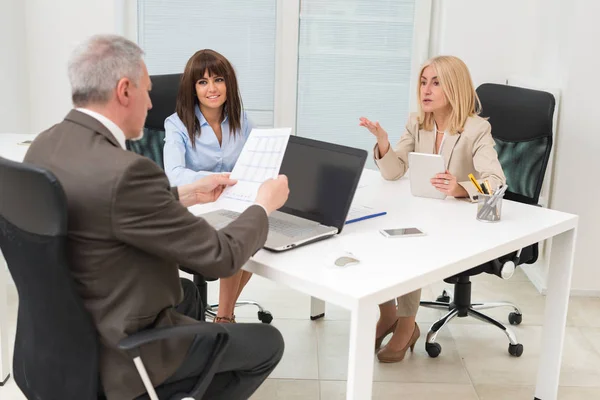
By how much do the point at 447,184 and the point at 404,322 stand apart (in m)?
0.66

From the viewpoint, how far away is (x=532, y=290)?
3893 mm

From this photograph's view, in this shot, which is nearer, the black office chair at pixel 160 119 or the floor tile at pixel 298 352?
the floor tile at pixel 298 352

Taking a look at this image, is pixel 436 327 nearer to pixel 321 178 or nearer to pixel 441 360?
pixel 441 360

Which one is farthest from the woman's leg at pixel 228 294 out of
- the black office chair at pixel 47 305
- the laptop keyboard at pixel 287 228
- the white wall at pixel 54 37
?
the white wall at pixel 54 37

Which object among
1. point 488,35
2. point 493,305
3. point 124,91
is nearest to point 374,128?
point 493,305

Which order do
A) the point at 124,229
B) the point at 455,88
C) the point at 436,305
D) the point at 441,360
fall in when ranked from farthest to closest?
the point at 436,305 < the point at 441,360 < the point at 455,88 < the point at 124,229

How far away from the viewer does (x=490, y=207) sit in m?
2.49

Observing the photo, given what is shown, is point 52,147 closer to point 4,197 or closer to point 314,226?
point 4,197

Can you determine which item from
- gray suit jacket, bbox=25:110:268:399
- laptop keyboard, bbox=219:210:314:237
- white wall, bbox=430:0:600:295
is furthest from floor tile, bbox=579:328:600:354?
gray suit jacket, bbox=25:110:268:399

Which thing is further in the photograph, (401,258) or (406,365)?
(406,365)

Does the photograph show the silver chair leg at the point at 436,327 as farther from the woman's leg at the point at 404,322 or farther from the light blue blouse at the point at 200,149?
the light blue blouse at the point at 200,149

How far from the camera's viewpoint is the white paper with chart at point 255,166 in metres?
2.24

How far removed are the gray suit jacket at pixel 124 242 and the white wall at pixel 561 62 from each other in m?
2.32

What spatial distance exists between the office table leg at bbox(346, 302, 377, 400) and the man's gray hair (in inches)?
29.9
